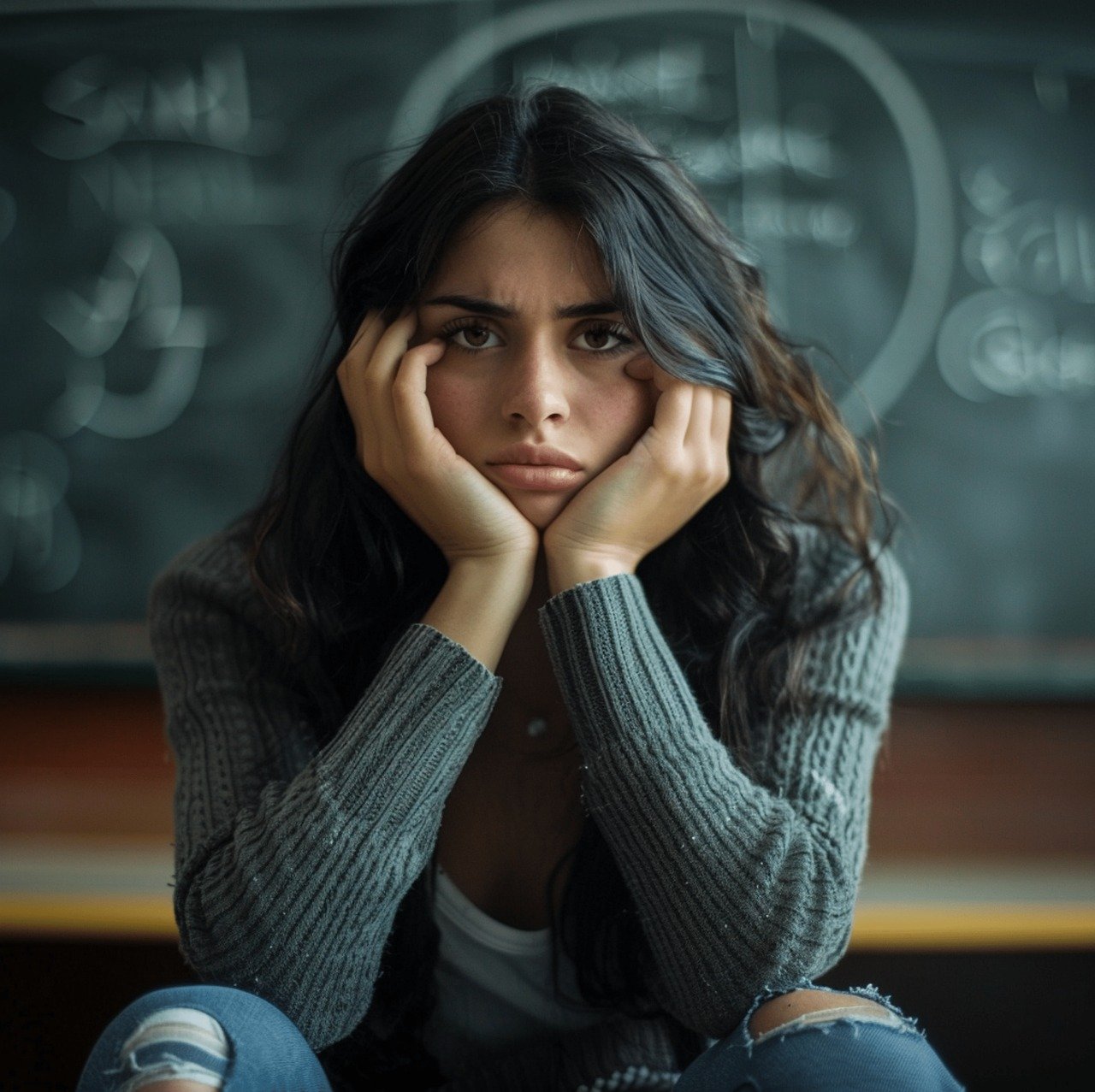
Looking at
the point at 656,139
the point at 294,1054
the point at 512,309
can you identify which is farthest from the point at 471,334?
the point at 656,139

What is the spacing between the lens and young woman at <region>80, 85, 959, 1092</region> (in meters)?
0.85

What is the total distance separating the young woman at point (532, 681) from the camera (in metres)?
0.85

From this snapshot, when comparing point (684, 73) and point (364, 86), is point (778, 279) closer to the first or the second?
point (684, 73)

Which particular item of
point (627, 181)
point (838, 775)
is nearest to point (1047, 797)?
point (838, 775)

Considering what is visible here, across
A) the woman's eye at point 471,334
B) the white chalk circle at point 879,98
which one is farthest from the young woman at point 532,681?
the white chalk circle at point 879,98

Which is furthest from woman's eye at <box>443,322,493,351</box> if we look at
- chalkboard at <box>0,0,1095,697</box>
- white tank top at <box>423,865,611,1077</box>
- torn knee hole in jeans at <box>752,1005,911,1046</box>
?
chalkboard at <box>0,0,1095,697</box>

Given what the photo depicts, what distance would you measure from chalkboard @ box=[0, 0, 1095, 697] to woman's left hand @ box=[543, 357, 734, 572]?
70cm

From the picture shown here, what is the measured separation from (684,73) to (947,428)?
0.66 m

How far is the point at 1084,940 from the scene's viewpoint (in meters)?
1.31

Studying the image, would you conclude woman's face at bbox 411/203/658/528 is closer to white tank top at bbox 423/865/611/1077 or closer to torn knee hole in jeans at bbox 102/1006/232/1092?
white tank top at bbox 423/865/611/1077

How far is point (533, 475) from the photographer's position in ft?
3.13

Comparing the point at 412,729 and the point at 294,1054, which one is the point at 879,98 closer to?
the point at 412,729

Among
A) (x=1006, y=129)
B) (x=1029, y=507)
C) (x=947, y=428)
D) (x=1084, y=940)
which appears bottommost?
(x=1084, y=940)

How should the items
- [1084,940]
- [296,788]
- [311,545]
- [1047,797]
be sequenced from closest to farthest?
[296,788]
[311,545]
[1084,940]
[1047,797]
